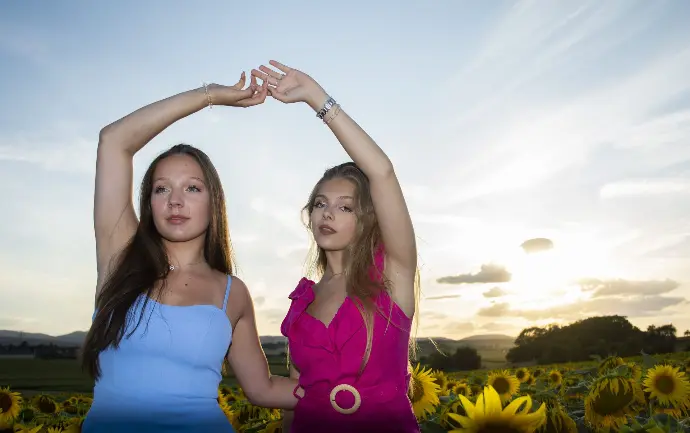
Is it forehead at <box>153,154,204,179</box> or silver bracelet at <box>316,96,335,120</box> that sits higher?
silver bracelet at <box>316,96,335,120</box>

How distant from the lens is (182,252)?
404 centimetres

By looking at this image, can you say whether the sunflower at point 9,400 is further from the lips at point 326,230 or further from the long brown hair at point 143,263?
the lips at point 326,230

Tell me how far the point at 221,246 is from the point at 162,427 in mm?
1195

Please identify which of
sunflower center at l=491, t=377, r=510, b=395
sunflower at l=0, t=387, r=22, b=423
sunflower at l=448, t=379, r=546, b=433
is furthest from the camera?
sunflower center at l=491, t=377, r=510, b=395

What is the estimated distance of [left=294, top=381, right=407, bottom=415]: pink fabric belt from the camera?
364 centimetres

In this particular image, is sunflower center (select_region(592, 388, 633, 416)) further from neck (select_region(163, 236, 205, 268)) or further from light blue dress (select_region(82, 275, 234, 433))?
neck (select_region(163, 236, 205, 268))

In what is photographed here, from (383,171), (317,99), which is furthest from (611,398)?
(317,99)

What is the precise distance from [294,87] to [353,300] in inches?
51.9

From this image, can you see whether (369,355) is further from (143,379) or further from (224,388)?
(224,388)

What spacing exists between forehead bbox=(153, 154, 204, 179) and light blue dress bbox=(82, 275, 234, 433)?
2.50 feet

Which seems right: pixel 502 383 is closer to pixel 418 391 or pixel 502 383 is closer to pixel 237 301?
pixel 418 391

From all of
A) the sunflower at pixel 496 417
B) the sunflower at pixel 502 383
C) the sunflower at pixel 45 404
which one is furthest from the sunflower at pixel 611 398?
the sunflower at pixel 45 404

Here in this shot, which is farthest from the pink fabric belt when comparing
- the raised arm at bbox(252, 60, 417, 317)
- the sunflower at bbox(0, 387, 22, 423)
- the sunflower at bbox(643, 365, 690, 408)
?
the sunflower at bbox(0, 387, 22, 423)

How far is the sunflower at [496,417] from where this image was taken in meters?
1.79
